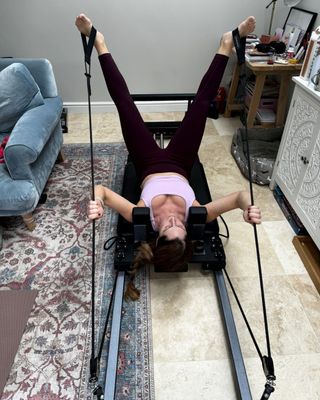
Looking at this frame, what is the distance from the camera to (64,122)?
3.03 m

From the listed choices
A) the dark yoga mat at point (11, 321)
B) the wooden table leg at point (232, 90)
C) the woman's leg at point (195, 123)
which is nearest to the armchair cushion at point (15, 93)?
the woman's leg at point (195, 123)

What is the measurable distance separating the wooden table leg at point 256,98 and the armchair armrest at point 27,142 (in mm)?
1663

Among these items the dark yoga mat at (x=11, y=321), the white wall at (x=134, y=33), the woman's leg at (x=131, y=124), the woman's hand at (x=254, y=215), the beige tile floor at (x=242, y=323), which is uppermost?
the white wall at (x=134, y=33)

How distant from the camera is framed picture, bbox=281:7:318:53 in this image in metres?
2.29

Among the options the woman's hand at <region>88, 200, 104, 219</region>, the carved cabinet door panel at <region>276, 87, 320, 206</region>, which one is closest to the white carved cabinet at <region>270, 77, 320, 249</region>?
the carved cabinet door panel at <region>276, 87, 320, 206</region>

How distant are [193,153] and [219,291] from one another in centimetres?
82

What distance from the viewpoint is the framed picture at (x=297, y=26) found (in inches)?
90.2

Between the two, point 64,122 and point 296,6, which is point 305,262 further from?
point 64,122

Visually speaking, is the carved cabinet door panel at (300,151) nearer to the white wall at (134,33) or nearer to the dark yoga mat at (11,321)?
the white wall at (134,33)

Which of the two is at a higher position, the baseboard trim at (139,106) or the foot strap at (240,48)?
the foot strap at (240,48)

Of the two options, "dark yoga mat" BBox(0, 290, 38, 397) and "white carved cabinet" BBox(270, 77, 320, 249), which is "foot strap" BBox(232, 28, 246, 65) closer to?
"white carved cabinet" BBox(270, 77, 320, 249)

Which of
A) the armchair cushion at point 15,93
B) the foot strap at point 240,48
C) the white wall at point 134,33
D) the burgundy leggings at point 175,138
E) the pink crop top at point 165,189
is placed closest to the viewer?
the foot strap at point 240,48

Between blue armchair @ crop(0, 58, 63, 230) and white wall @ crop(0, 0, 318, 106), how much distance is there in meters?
1.01

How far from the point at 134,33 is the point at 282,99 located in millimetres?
1563
